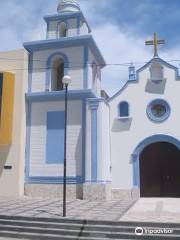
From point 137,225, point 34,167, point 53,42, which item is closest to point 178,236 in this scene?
point 137,225

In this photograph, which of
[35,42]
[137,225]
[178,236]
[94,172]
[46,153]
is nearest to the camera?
[178,236]

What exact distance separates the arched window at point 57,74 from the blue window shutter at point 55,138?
→ 1956 millimetres

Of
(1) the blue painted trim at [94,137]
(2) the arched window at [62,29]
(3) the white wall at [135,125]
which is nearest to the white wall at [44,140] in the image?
(1) the blue painted trim at [94,137]

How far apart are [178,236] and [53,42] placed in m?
13.2

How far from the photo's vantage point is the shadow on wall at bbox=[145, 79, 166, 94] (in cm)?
1888

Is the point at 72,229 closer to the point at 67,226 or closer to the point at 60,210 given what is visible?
the point at 67,226

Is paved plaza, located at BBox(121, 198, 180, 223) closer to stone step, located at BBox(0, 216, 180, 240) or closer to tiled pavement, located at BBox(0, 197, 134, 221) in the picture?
tiled pavement, located at BBox(0, 197, 134, 221)

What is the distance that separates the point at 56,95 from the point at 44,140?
2481 mm

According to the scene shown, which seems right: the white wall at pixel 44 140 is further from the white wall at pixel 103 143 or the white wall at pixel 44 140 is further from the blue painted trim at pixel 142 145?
the blue painted trim at pixel 142 145

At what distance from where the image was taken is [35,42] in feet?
64.7

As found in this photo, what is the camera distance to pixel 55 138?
60.6 ft

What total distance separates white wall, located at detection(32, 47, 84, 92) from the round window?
3.95 meters

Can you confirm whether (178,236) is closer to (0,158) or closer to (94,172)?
(94,172)

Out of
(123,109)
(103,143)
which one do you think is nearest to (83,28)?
(123,109)
